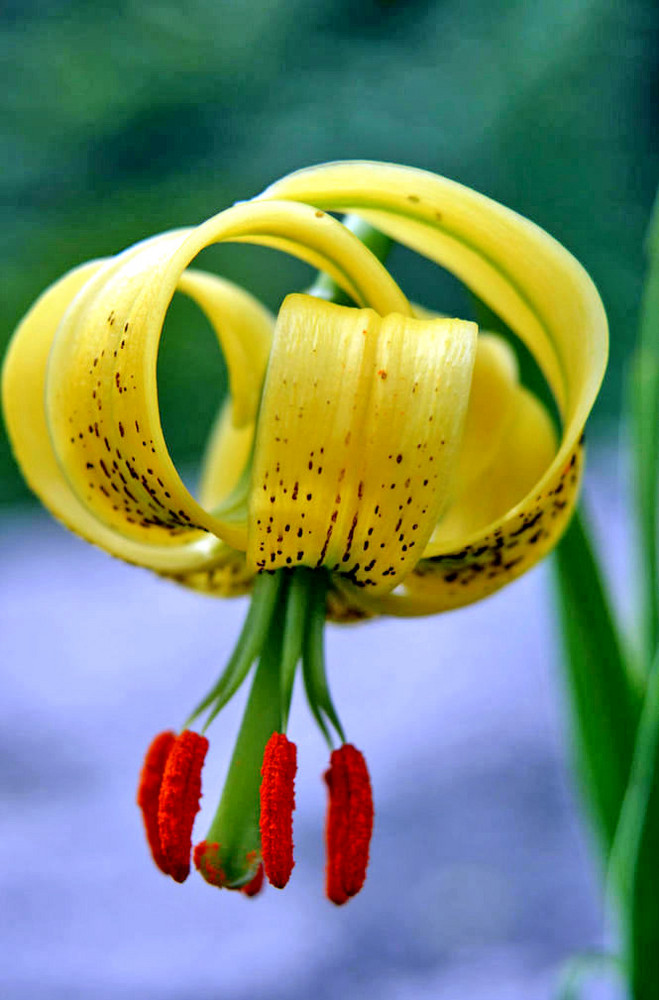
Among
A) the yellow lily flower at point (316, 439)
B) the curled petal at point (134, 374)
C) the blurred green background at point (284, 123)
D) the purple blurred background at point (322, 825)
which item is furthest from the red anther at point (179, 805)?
the blurred green background at point (284, 123)

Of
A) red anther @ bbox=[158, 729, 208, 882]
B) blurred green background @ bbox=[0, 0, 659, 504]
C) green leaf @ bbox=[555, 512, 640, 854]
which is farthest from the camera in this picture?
blurred green background @ bbox=[0, 0, 659, 504]

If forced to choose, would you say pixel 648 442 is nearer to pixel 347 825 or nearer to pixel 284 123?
pixel 347 825

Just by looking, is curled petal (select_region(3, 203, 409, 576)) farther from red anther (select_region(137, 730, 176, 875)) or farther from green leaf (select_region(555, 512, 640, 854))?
green leaf (select_region(555, 512, 640, 854))

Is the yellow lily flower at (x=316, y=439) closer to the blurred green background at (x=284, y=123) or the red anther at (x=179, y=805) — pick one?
the red anther at (x=179, y=805)

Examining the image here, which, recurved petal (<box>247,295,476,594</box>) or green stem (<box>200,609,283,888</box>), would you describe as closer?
recurved petal (<box>247,295,476,594</box>)

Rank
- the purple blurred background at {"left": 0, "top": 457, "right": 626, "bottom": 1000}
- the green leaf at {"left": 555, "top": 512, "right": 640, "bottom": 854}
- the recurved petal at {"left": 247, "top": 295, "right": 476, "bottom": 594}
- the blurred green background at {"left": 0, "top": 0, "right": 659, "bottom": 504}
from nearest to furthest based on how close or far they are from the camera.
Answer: the recurved petal at {"left": 247, "top": 295, "right": 476, "bottom": 594} → the green leaf at {"left": 555, "top": 512, "right": 640, "bottom": 854} → the purple blurred background at {"left": 0, "top": 457, "right": 626, "bottom": 1000} → the blurred green background at {"left": 0, "top": 0, "right": 659, "bottom": 504}

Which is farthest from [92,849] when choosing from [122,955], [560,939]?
[560,939]

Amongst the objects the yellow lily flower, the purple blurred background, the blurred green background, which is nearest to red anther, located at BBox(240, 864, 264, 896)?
the yellow lily flower
